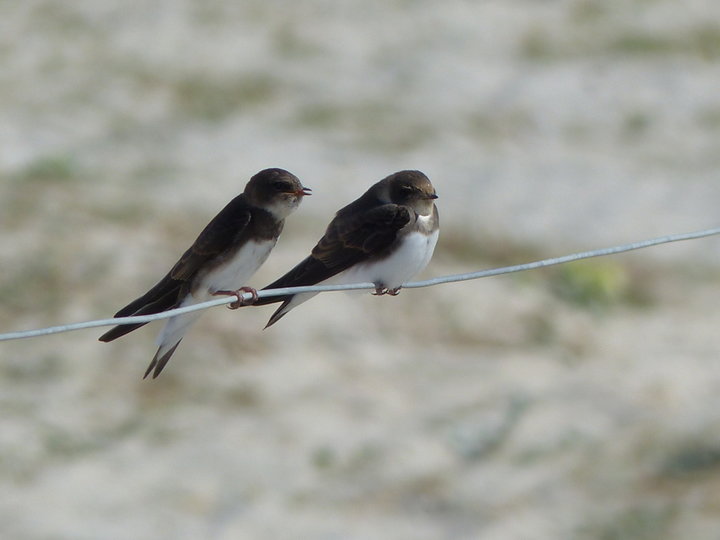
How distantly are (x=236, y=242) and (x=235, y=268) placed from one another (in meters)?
0.13

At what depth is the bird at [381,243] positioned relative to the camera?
6457 mm

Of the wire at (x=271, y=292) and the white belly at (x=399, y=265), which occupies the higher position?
the white belly at (x=399, y=265)

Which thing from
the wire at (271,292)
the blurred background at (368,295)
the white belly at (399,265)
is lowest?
the wire at (271,292)

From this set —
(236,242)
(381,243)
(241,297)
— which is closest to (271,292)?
(241,297)

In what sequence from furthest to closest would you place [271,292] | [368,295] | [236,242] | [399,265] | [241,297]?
[368,295] < [399,265] < [236,242] < [241,297] < [271,292]

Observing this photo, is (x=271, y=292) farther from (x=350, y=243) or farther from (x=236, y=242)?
(x=350, y=243)

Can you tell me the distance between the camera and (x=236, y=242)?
20.1 ft

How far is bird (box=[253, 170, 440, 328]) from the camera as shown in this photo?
6457mm

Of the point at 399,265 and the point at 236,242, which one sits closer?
the point at 236,242

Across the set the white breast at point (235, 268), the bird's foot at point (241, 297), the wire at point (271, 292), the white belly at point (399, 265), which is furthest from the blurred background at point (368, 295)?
the wire at point (271, 292)

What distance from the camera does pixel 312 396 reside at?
1341 centimetres

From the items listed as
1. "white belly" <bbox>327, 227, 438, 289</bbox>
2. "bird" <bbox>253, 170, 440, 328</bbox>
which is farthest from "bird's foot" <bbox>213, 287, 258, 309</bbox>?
"white belly" <bbox>327, 227, 438, 289</bbox>

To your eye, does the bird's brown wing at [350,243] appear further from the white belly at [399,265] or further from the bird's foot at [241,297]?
the bird's foot at [241,297]

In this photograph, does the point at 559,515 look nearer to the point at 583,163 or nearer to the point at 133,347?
the point at 133,347
